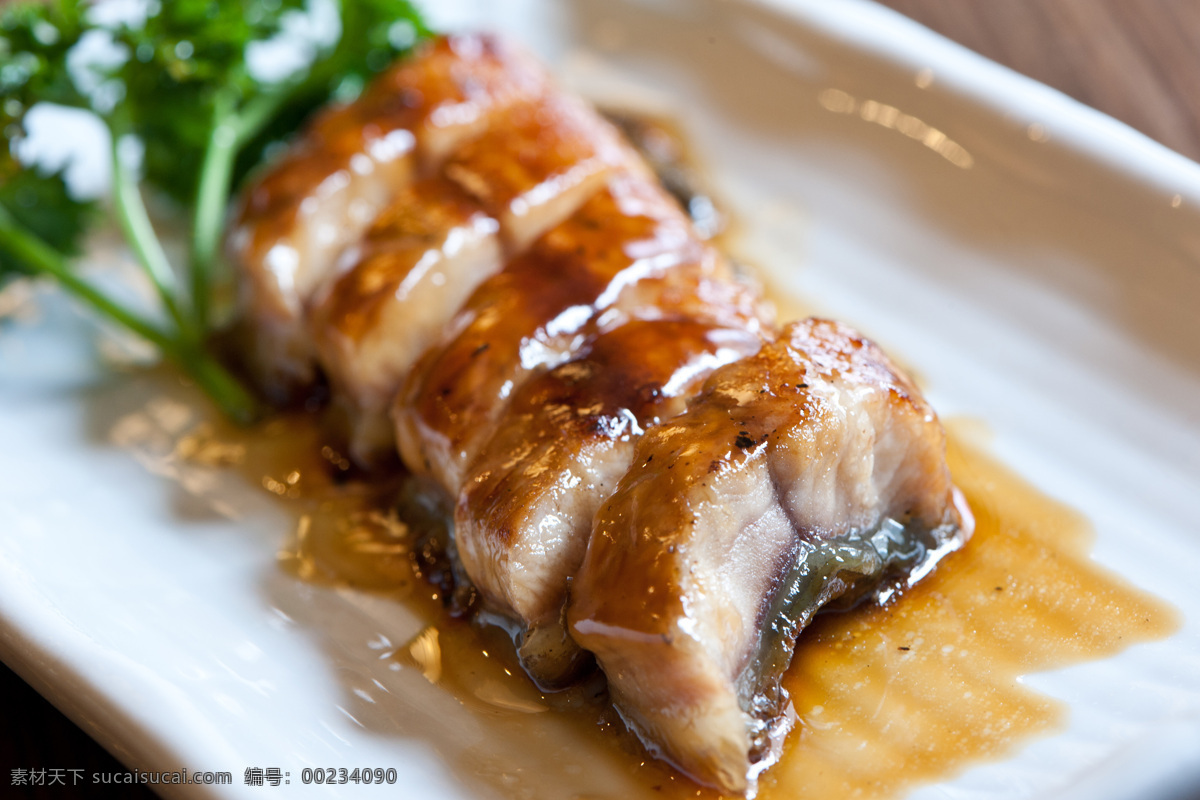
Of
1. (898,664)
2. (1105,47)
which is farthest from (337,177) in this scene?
(1105,47)

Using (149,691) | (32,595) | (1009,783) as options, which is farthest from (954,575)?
(32,595)

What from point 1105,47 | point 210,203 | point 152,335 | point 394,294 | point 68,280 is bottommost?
point 152,335

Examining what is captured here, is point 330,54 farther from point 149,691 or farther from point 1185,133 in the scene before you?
point 1185,133

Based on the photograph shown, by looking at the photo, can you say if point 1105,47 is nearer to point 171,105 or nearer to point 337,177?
point 337,177

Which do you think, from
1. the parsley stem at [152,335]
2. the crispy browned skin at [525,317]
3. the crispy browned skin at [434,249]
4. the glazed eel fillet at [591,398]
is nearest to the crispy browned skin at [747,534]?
the glazed eel fillet at [591,398]

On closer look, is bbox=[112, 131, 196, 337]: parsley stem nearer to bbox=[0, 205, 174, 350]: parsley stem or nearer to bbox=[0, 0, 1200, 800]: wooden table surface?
bbox=[0, 205, 174, 350]: parsley stem

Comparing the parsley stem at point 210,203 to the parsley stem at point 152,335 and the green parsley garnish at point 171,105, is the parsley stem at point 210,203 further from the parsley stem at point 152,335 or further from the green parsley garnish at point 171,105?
the parsley stem at point 152,335
